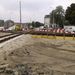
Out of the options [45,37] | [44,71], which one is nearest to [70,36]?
[45,37]

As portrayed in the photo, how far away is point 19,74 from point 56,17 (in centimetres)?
6045

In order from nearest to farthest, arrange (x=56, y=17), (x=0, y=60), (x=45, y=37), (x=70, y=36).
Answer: (x=0, y=60) → (x=70, y=36) → (x=45, y=37) → (x=56, y=17)

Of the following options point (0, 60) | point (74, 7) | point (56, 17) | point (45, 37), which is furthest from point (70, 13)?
point (0, 60)

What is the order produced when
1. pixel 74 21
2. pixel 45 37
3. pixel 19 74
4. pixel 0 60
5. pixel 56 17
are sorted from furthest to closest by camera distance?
pixel 56 17 → pixel 74 21 → pixel 45 37 → pixel 0 60 → pixel 19 74

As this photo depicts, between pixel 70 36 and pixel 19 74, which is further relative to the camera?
pixel 70 36

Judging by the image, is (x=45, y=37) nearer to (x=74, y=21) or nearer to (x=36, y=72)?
(x=36, y=72)

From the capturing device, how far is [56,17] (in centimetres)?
6262

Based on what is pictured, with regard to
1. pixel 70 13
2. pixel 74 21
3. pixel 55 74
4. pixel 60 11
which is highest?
pixel 60 11

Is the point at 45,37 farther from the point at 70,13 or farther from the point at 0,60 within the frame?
the point at 70,13

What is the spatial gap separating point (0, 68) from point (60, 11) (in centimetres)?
6469

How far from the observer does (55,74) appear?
190 inches

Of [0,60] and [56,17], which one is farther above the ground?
[56,17]

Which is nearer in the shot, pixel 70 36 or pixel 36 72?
pixel 36 72

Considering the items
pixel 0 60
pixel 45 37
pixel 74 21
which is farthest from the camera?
pixel 74 21
